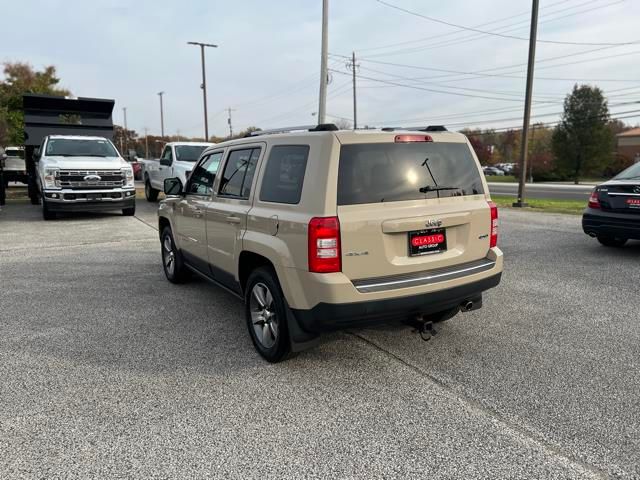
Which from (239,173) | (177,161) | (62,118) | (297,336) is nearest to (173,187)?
(239,173)

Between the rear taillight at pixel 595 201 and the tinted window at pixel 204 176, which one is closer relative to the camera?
the tinted window at pixel 204 176

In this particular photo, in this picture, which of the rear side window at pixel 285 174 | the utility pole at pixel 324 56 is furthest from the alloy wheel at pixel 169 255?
the utility pole at pixel 324 56

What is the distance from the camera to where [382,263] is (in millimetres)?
3412

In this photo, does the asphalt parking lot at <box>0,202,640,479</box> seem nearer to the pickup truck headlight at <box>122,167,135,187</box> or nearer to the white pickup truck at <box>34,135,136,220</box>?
the white pickup truck at <box>34,135,136,220</box>

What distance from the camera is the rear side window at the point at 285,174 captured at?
3.54 metres

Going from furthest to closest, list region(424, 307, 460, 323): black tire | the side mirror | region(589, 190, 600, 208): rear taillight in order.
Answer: region(589, 190, 600, 208): rear taillight
the side mirror
region(424, 307, 460, 323): black tire

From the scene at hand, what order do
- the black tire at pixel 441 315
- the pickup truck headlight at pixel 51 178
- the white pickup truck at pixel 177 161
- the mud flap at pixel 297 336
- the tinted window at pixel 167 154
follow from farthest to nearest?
the tinted window at pixel 167 154 → the white pickup truck at pixel 177 161 → the pickup truck headlight at pixel 51 178 → the black tire at pixel 441 315 → the mud flap at pixel 297 336

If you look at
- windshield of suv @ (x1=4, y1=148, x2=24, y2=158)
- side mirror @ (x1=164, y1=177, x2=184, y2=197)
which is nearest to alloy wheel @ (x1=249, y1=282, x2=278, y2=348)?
side mirror @ (x1=164, y1=177, x2=184, y2=197)

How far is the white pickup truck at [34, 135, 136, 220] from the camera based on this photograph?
12031mm

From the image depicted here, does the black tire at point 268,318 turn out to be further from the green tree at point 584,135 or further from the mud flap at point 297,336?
the green tree at point 584,135

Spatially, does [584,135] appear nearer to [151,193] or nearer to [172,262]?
[151,193]

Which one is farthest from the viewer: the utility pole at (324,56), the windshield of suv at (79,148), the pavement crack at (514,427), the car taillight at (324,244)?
the utility pole at (324,56)

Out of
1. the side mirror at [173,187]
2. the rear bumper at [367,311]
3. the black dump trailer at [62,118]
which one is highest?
the black dump trailer at [62,118]

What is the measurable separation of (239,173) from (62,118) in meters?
13.6
